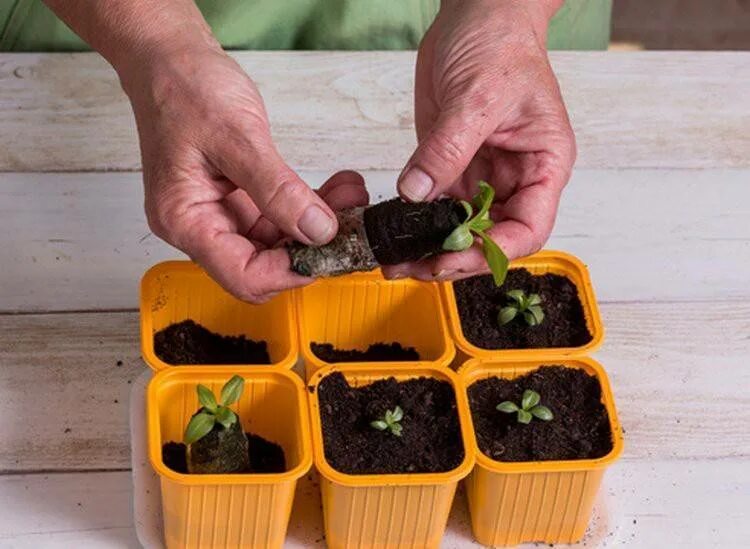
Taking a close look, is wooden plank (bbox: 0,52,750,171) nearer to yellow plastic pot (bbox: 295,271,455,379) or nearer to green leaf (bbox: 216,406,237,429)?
yellow plastic pot (bbox: 295,271,455,379)

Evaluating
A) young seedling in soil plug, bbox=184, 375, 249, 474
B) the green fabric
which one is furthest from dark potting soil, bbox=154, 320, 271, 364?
the green fabric

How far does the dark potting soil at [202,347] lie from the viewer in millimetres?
1368

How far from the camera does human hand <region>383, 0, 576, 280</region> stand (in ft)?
4.21

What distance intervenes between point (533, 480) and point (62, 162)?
2.27 ft

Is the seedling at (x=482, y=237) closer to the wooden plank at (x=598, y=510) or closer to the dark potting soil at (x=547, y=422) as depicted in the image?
the dark potting soil at (x=547, y=422)

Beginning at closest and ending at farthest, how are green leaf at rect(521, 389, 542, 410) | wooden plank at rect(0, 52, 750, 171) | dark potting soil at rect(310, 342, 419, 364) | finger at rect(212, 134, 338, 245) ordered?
1. finger at rect(212, 134, 338, 245)
2. green leaf at rect(521, 389, 542, 410)
3. dark potting soil at rect(310, 342, 419, 364)
4. wooden plank at rect(0, 52, 750, 171)

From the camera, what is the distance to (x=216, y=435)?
123 centimetres

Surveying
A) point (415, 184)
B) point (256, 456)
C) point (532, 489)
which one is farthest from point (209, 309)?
point (532, 489)

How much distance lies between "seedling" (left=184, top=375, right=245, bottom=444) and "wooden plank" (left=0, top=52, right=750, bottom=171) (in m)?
0.44

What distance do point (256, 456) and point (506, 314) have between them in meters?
0.29

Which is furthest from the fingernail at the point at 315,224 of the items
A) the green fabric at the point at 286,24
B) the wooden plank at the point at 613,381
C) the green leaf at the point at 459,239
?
the green fabric at the point at 286,24

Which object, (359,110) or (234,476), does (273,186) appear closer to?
(234,476)

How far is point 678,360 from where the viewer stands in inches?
58.5

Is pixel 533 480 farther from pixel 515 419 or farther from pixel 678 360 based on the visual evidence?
pixel 678 360
